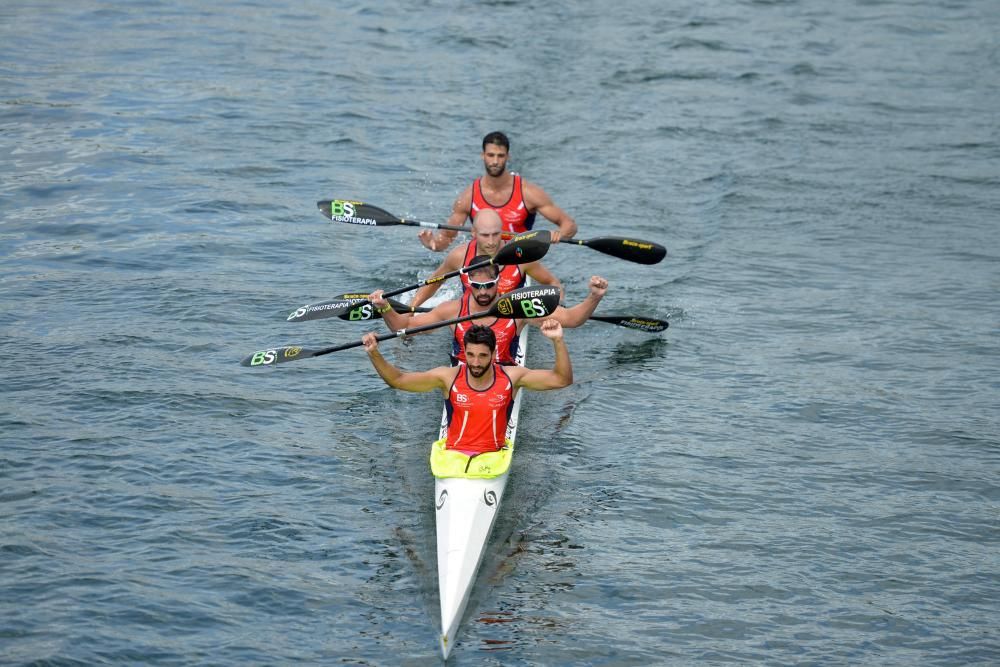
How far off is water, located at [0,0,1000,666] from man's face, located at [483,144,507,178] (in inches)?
85.0

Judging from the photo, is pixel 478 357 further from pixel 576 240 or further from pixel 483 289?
pixel 576 240

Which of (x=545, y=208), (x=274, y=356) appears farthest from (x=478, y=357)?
(x=545, y=208)

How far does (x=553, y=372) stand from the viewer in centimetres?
1135

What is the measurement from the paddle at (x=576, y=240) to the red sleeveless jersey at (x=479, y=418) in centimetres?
389

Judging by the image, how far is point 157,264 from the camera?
17234mm

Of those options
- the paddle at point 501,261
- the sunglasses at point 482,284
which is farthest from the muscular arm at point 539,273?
the sunglasses at point 482,284

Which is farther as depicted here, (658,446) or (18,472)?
(658,446)

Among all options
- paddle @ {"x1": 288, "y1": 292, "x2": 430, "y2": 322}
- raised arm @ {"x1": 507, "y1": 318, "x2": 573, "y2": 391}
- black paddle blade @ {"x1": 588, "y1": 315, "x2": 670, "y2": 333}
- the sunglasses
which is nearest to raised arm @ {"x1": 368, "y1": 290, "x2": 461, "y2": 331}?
paddle @ {"x1": 288, "y1": 292, "x2": 430, "y2": 322}

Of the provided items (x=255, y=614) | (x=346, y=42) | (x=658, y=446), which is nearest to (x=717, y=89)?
(x=346, y=42)

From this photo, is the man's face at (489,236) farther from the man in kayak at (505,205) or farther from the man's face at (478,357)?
the man's face at (478,357)

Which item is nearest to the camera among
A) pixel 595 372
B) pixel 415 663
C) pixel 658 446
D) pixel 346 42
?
pixel 415 663

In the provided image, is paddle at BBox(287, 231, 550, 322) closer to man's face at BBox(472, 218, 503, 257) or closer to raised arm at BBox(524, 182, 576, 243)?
man's face at BBox(472, 218, 503, 257)

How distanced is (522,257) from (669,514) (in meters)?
3.09

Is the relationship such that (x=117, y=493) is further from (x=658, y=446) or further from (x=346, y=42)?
(x=346, y=42)
